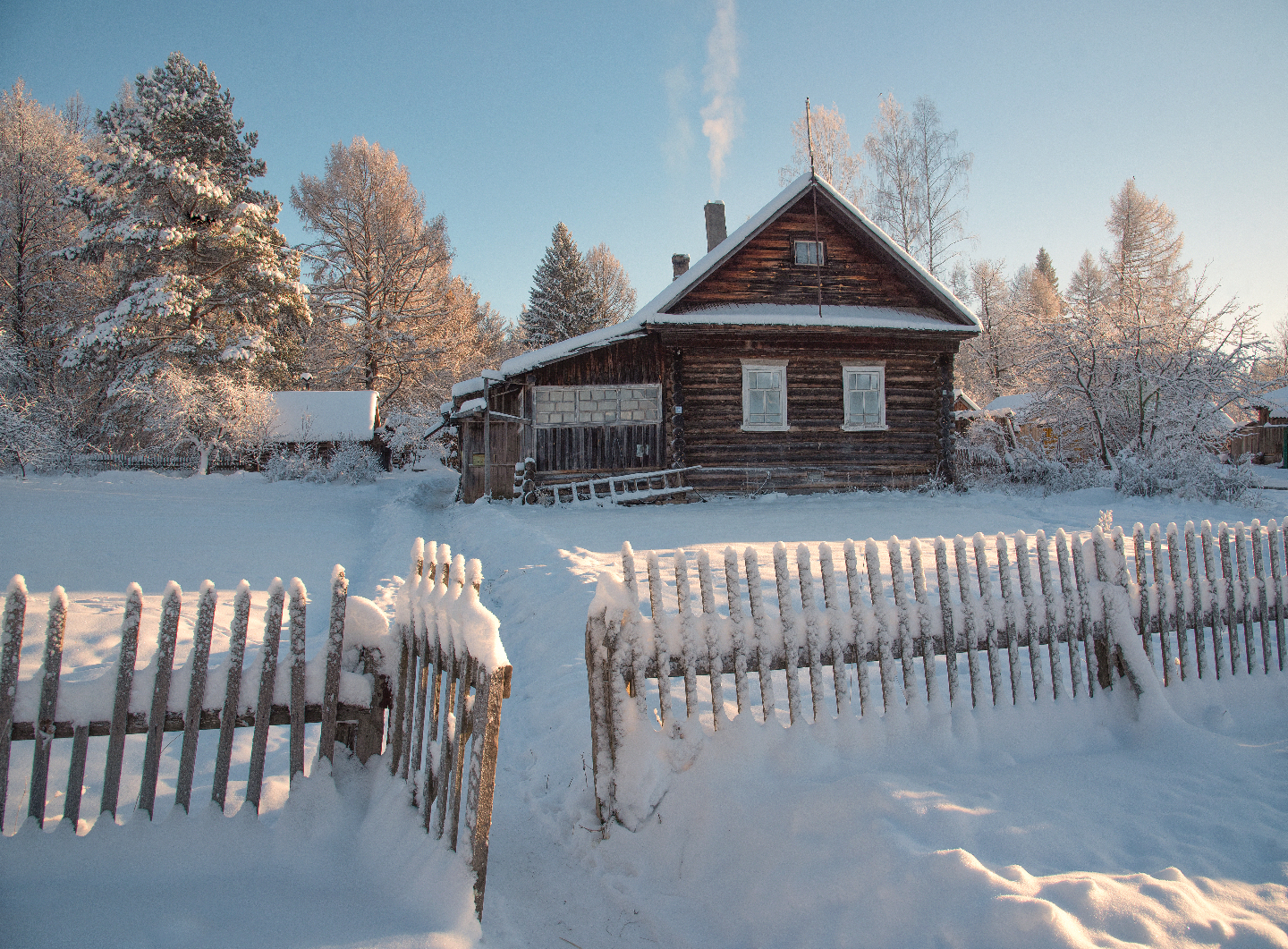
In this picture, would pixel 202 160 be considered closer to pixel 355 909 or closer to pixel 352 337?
pixel 352 337

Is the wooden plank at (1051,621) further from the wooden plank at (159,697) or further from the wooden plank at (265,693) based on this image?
the wooden plank at (159,697)

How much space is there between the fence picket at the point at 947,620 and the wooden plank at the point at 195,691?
3556 millimetres

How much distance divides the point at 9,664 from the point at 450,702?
1596 mm

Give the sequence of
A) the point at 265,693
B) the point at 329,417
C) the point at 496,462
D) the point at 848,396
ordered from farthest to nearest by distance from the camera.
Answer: the point at 329,417
the point at 496,462
the point at 848,396
the point at 265,693

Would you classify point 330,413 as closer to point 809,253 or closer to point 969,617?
point 809,253

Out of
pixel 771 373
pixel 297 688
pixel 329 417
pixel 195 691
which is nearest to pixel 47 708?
pixel 195 691

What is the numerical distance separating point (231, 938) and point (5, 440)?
2409 centimetres

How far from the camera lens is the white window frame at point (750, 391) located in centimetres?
1599

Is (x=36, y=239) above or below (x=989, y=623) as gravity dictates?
above

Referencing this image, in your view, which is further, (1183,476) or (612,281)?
(612,281)

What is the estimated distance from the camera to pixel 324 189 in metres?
32.9

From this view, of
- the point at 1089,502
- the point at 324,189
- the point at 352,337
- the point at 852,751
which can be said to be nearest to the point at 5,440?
the point at 352,337

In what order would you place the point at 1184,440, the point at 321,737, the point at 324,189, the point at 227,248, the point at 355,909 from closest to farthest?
the point at 355,909, the point at 321,737, the point at 1184,440, the point at 227,248, the point at 324,189

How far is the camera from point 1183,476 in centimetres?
1359
